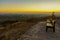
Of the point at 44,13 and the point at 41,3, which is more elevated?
the point at 41,3

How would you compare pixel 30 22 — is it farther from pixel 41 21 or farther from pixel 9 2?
pixel 9 2

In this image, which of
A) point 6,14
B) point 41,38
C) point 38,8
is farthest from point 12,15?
point 41,38

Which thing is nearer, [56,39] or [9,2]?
[56,39]

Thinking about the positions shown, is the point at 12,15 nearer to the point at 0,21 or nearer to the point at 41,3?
the point at 0,21

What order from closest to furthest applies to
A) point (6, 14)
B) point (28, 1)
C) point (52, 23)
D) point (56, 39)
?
point (56, 39), point (52, 23), point (6, 14), point (28, 1)

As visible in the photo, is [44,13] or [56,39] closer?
[56,39]

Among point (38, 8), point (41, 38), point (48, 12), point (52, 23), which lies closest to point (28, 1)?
point (38, 8)

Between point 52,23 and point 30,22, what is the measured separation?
361 cm

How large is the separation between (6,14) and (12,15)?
0.36 metres

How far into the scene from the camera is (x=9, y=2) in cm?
961

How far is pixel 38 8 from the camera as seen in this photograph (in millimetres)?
10320

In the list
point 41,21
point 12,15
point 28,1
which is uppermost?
point 28,1

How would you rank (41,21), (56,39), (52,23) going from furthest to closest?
(41,21), (52,23), (56,39)

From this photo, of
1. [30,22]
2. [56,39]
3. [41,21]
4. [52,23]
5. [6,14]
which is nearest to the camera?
[56,39]
